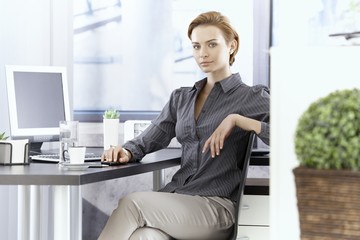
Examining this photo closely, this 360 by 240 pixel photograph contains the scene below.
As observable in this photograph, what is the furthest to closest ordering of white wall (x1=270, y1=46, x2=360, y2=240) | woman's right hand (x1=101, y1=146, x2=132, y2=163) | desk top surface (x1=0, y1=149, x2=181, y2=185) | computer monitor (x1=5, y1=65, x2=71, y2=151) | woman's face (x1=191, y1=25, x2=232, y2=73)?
computer monitor (x1=5, y1=65, x2=71, y2=151)
woman's face (x1=191, y1=25, x2=232, y2=73)
woman's right hand (x1=101, y1=146, x2=132, y2=163)
desk top surface (x1=0, y1=149, x2=181, y2=185)
white wall (x1=270, y1=46, x2=360, y2=240)

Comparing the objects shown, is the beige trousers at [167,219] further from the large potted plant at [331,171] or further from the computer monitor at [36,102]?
the large potted plant at [331,171]

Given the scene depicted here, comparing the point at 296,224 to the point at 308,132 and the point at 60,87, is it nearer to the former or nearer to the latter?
the point at 308,132

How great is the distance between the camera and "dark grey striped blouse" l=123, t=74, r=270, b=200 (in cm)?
284

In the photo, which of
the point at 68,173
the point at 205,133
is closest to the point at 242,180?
the point at 205,133

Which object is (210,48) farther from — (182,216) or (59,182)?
(59,182)

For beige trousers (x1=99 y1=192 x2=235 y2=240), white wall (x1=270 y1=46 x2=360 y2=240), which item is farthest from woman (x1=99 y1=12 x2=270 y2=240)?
white wall (x1=270 y1=46 x2=360 y2=240)

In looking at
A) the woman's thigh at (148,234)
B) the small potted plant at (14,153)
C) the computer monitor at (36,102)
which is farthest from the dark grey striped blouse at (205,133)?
the computer monitor at (36,102)

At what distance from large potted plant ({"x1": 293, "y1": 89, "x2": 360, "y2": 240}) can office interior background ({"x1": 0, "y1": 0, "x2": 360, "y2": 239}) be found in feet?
8.64

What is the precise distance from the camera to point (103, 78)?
4176mm

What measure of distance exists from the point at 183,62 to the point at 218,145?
1.47 m

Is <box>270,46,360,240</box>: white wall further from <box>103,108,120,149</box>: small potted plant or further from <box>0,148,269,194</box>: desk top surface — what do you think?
<box>103,108,120,149</box>: small potted plant

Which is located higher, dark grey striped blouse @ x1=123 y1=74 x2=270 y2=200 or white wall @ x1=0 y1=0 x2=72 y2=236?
white wall @ x1=0 y1=0 x2=72 y2=236

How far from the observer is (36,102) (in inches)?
131

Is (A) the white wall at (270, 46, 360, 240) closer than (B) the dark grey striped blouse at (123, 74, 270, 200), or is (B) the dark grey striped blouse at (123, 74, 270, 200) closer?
(A) the white wall at (270, 46, 360, 240)
